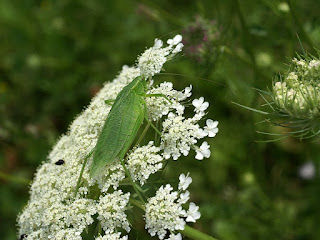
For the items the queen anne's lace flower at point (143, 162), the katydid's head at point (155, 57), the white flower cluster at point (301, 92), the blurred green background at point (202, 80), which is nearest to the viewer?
the white flower cluster at point (301, 92)

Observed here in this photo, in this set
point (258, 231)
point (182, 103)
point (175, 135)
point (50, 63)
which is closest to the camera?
point (175, 135)

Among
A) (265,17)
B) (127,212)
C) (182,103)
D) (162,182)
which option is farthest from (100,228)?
(265,17)

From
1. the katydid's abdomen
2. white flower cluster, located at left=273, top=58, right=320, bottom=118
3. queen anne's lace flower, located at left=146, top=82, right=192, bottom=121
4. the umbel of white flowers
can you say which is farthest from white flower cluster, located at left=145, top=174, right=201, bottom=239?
white flower cluster, located at left=273, top=58, right=320, bottom=118

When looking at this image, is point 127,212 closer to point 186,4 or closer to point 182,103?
point 182,103

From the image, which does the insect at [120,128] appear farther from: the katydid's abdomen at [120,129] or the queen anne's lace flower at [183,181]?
the queen anne's lace flower at [183,181]

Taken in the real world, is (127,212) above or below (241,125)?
below

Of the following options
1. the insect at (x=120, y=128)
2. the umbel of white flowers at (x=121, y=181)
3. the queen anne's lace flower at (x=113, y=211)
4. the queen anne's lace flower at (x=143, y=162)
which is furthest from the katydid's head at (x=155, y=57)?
the queen anne's lace flower at (x=113, y=211)
